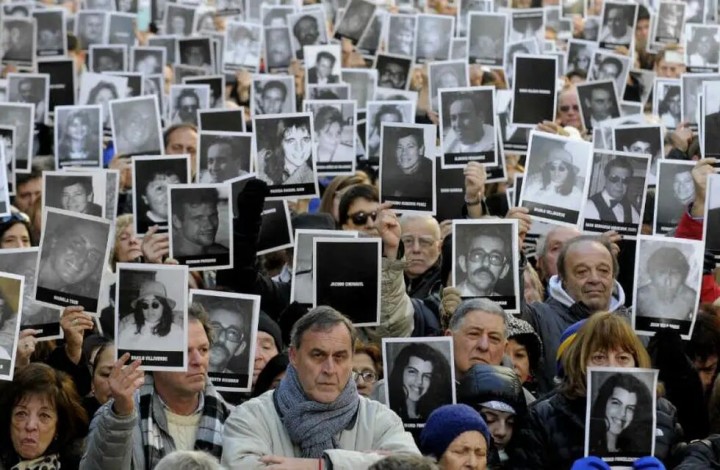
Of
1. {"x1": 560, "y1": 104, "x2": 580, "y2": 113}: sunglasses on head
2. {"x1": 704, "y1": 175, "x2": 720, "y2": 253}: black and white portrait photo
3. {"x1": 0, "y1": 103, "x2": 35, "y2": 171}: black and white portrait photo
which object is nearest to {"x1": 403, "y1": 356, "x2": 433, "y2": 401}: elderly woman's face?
{"x1": 704, "y1": 175, "x2": 720, "y2": 253}: black and white portrait photo

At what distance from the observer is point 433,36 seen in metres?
16.0

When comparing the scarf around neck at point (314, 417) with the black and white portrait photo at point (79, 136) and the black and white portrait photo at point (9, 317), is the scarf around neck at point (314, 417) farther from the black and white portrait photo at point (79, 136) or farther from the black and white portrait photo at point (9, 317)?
the black and white portrait photo at point (79, 136)

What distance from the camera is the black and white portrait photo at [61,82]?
47.6 feet

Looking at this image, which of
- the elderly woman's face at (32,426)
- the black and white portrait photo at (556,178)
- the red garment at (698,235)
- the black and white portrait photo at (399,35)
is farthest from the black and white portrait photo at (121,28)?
the elderly woman's face at (32,426)

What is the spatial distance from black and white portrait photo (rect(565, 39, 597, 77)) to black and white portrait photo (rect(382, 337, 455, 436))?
9.14m

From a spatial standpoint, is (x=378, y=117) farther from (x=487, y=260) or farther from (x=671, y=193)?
(x=487, y=260)

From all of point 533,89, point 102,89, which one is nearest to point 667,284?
point 533,89

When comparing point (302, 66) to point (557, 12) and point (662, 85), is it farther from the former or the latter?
point (557, 12)

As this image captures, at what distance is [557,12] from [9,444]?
12806 millimetres

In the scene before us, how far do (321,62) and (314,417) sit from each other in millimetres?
8195

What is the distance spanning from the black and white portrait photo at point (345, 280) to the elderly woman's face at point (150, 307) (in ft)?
4.04

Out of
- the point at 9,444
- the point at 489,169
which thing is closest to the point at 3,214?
the point at 9,444

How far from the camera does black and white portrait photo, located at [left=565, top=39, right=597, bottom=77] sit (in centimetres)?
1670

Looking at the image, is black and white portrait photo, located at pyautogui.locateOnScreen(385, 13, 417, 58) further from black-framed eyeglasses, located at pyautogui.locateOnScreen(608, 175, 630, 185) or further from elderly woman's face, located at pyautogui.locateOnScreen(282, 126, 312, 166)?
black-framed eyeglasses, located at pyautogui.locateOnScreen(608, 175, 630, 185)
